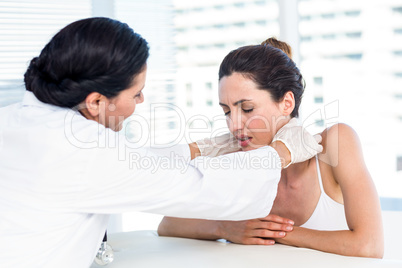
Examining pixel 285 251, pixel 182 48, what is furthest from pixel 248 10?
pixel 285 251

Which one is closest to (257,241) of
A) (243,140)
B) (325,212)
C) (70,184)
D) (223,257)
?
(223,257)

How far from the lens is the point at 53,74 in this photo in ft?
4.02

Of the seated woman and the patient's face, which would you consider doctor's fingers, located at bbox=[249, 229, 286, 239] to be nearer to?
the seated woman

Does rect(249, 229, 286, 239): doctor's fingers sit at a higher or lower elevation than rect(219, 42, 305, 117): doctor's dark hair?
lower

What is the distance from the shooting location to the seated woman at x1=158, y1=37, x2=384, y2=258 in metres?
1.55

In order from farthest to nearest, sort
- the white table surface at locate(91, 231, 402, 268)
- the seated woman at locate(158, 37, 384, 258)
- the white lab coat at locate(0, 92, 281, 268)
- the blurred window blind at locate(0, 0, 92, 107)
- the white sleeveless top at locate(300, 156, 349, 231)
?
the blurred window blind at locate(0, 0, 92, 107)
the white sleeveless top at locate(300, 156, 349, 231)
the seated woman at locate(158, 37, 384, 258)
the white table surface at locate(91, 231, 402, 268)
the white lab coat at locate(0, 92, 281, 268)

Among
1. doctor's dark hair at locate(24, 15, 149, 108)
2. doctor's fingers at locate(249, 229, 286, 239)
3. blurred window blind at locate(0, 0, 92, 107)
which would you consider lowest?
doctor's fingers at locate(249, 229, 286, 239)

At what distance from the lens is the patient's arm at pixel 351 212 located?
1.45 meters

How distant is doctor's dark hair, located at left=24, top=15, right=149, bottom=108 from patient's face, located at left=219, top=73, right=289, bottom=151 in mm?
519

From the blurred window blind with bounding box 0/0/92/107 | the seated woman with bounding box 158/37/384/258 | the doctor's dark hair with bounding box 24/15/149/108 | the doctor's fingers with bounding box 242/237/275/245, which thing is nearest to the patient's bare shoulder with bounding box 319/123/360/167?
the seated woman with bounding box 158/37/384/258

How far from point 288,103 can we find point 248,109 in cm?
16

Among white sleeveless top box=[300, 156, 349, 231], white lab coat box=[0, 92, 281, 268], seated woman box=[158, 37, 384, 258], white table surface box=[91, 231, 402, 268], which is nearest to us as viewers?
white lab coat box=[0, 92, 281, 268]

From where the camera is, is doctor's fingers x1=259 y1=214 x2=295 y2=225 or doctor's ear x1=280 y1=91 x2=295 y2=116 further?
doctor's ear x1=280 y1=91 x2=295 y2=116

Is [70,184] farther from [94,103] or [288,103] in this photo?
[288,103]
